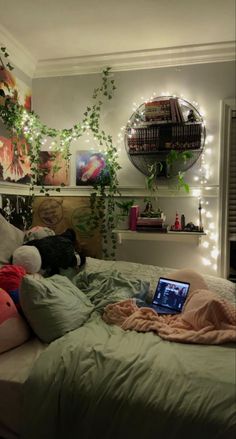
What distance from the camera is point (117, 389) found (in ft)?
3.79

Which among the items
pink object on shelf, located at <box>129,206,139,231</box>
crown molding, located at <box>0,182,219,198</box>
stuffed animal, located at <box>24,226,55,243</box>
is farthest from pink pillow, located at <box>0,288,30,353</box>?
pink object on shelf, located at <box>129,206,139,231</box>

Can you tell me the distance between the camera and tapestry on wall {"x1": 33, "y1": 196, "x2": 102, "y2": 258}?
9.53ft

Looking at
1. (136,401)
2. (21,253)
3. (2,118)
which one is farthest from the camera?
(2,118)

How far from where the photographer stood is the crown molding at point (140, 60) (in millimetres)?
2621

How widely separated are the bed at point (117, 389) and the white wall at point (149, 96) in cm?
146

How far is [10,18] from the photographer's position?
7.38 ft

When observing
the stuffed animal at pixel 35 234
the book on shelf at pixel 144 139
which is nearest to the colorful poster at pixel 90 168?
the book on shelf at pixel 144 139

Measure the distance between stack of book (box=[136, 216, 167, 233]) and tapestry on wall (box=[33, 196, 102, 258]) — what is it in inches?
17.5

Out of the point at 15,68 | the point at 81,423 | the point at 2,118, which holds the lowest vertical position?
the point at 81,423

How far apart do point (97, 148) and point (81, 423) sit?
226cm

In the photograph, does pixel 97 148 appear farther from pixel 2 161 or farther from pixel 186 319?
pixel 186 319

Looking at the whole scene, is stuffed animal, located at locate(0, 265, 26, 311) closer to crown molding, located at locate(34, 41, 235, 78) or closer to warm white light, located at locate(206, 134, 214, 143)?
warm white light, located at locate(206, 134, 214, 143)

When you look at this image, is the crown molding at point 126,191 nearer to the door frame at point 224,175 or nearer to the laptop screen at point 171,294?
the door frame at point 224,175

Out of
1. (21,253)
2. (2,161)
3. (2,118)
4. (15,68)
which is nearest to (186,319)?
(21,253)
